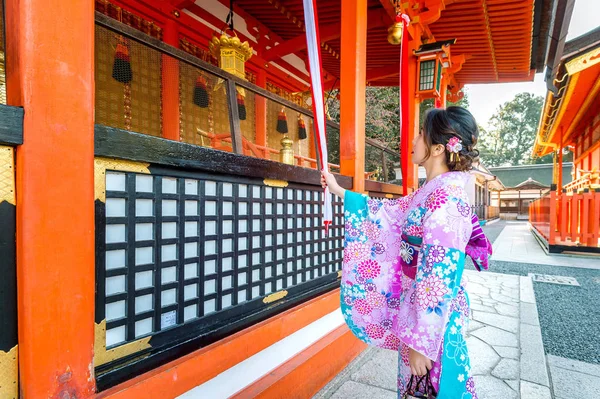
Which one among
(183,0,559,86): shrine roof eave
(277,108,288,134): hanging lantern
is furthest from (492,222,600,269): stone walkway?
(277,108,288,134): hanging lantern

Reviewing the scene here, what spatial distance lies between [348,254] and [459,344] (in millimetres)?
708

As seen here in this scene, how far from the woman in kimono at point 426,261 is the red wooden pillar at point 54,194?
3.89 ft

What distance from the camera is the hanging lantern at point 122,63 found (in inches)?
151

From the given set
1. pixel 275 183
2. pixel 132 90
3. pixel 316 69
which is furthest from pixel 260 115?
pixel 316 69

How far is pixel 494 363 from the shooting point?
2.98 metres

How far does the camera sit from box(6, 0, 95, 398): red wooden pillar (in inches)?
42.3

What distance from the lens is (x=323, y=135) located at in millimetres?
1982

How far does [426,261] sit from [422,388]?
62 cm

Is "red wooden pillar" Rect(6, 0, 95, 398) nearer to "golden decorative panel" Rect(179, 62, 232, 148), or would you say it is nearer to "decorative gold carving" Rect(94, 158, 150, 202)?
"decorative gold carving" Rect(94, 158, 150, 202)

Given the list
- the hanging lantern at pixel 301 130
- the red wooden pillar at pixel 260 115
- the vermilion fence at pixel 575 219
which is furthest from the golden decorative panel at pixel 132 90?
the vermilion fence at pixel 575 219

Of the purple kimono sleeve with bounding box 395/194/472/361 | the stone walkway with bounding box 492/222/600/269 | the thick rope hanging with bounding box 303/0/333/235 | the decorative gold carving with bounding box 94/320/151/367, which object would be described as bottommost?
the stone walkway with bounding box 492/222/600/269

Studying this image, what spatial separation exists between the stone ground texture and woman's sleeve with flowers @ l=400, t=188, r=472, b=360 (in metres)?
1.44

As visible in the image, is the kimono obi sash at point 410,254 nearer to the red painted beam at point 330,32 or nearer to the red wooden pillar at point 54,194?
the red wooden pillar at point 54,194

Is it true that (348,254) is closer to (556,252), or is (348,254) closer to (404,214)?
(404,214)
